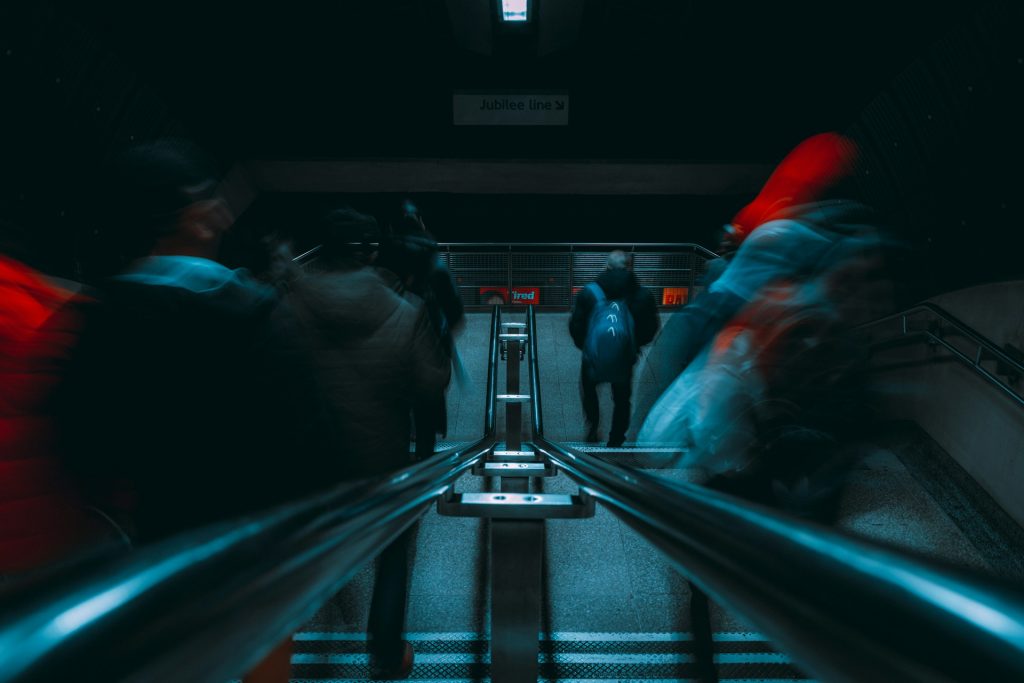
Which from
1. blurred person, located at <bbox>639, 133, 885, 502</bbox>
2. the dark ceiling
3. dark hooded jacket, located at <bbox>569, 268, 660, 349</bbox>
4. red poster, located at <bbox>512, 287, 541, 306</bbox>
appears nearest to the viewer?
blurred person, located at <bbox>639, 133, 885, 502</bbox>

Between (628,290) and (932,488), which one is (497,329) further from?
(932,488)

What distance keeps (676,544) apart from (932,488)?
143 inches

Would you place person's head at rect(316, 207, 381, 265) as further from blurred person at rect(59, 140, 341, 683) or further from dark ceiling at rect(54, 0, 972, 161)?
dark ceiling at rect(54, 0, 972, 161)

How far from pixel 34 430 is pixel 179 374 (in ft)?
1.21

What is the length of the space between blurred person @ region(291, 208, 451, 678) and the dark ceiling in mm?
5279

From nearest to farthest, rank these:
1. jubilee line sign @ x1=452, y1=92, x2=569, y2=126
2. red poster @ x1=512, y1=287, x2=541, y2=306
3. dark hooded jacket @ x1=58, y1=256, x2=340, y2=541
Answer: dark hooded jacket @ x1=58, y1=256, x2=340, y2=541
jubilee line sign @ x1=452, y1=92, x2=569, y2=126
red poster @ x1=512, y1=287, x2=541, y2=306

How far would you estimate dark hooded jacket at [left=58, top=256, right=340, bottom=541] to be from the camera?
1.04 m

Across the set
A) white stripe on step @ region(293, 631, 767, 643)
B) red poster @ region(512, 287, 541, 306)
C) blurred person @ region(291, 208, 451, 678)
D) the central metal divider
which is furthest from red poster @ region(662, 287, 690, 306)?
the central metal divider

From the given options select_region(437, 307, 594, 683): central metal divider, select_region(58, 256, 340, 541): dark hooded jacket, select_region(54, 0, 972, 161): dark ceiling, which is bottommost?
select_region(437, 307, 594, 683): central metal divider

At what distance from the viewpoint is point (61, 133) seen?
14.7 ft

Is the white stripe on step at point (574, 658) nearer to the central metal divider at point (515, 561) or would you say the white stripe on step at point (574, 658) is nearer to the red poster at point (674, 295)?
the central metal divider at point (515, 561)

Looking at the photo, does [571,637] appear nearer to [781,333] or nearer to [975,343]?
[781,333]

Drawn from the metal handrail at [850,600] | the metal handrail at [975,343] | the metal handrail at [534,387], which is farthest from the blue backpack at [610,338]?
the metal handrail at [850,600]

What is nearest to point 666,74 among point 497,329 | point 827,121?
point 827,121
